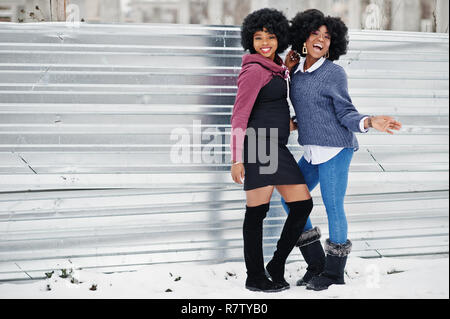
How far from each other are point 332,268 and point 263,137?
1092mm

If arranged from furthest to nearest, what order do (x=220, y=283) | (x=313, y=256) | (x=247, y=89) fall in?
(x=220, y=283)
(x=313, y=256)
(x=247, y=89)

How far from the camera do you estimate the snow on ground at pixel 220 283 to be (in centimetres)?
345

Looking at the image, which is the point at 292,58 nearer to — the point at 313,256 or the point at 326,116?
the point at 326,116

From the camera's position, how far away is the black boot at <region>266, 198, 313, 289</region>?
11.1 ft

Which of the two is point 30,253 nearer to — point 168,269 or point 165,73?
point 168,269

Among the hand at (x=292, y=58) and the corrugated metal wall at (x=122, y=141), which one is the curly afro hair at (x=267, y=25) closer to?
the hand at (x=292, y=58)

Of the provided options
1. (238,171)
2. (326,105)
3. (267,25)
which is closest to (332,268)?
(238,171)

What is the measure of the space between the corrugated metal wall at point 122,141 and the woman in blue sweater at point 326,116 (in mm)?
713

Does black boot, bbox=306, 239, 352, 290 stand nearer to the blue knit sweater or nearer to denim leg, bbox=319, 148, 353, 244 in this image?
denim leg, bbox=319, 148, 353, 244

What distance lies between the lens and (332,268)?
11.6 ft

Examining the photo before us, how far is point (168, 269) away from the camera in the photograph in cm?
404

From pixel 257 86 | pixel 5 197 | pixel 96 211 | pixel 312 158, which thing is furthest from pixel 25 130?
pixel 312 158

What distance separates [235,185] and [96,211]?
45.6 inches

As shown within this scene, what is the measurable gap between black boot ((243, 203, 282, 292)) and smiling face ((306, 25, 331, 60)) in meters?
1.11
